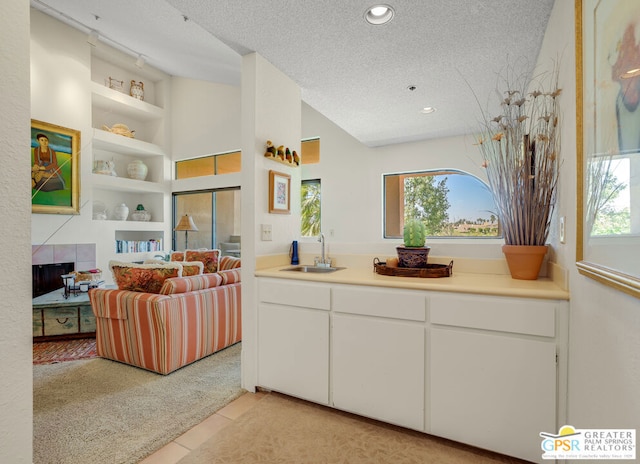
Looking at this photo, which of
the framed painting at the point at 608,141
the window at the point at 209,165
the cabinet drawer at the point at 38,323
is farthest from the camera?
the window at the point at 209,165

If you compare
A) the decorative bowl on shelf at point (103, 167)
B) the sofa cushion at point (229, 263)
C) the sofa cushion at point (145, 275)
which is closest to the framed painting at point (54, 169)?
the decorative bowl on shelf at point (103, 167)

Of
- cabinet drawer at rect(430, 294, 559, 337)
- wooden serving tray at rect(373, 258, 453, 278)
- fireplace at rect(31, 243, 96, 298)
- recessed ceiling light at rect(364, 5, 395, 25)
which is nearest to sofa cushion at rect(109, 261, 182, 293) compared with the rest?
wooden serving tray at rect(373, 258, 453, 278)

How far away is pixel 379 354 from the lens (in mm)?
1722

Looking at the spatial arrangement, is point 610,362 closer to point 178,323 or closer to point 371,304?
point 371,304

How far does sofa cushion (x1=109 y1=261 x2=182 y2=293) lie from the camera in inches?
101

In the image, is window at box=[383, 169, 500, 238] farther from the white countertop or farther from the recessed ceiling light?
Result: the recessed ceiling light

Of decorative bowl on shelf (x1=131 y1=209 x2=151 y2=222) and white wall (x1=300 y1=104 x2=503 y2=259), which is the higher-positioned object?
white wall (x1=300 y1=104 x2=503 y2=259)

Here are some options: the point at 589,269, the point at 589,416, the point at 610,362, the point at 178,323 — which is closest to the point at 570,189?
the point at 589,269

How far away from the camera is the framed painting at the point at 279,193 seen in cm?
233

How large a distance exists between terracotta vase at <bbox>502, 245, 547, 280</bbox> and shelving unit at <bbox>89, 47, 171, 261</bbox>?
5.70m

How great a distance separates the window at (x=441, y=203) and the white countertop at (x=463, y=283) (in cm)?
235

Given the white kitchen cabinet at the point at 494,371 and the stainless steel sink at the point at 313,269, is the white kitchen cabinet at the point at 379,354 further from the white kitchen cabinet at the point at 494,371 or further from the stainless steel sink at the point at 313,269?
the stainless steel sink at the point at 313,269

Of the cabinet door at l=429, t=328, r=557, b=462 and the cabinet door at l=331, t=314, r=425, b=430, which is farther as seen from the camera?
the cabinet door at l=331, t=314, r=425, b=430

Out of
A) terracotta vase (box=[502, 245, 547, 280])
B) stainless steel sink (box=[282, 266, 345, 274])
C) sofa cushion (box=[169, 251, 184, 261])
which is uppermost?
terracotta vase (box=[502, 245, 547, 280])
